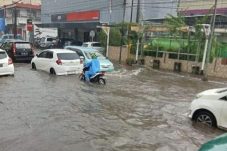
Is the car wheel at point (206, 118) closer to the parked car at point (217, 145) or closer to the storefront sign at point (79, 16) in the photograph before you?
the parked car at point (217, 145)

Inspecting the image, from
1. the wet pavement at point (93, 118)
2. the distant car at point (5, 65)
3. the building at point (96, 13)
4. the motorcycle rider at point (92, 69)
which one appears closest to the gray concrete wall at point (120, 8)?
the building at point (96, 13)

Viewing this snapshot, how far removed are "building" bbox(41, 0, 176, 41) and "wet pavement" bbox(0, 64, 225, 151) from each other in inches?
943

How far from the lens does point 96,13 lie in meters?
46.6

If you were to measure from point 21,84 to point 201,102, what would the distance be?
903 cm

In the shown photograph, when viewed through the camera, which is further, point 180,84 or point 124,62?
point 124,62

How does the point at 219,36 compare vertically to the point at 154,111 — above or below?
above

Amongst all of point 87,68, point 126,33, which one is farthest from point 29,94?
point 126,33

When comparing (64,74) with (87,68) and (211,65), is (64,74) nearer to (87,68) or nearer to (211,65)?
(87,68)

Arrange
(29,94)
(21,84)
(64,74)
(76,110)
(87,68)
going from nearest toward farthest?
(76,110)
(29,94)
(21,84)
(87,68)
(64,74)

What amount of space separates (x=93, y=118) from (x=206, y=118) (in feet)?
10.4

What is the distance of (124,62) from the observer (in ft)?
111

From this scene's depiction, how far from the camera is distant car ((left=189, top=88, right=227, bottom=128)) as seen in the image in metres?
9.95

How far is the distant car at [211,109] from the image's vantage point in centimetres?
995

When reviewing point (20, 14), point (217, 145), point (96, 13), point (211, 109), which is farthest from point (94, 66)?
point (20, 14)
